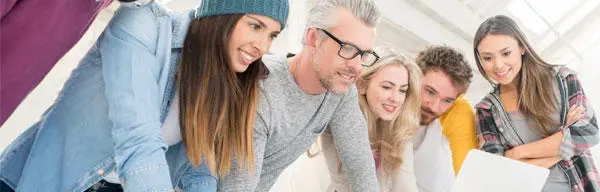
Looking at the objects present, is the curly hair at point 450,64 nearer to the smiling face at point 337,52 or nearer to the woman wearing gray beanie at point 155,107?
the smiling face at point 337,52

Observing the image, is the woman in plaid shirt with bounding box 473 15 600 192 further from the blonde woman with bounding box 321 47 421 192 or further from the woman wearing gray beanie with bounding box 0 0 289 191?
the woman wearing gray beanie with bounding box 0 0 289 191

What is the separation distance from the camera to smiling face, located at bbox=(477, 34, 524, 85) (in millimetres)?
1817

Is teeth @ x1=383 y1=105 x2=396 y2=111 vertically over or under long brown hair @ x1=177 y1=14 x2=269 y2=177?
under

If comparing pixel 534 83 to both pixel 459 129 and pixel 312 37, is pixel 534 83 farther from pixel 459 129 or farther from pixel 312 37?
pixel 312 37

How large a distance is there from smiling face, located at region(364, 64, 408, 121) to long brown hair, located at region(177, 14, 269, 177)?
81 cm

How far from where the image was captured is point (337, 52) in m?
1.46

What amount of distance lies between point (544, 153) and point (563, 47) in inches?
117

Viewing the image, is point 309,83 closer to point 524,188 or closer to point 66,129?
point 66,129

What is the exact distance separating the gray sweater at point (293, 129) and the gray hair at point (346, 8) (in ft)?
0.58

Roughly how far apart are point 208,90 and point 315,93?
49 cm

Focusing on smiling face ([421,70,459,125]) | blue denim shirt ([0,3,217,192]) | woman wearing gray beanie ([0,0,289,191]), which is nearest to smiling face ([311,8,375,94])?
woman wearing gray beanie ([0,0,289,191])

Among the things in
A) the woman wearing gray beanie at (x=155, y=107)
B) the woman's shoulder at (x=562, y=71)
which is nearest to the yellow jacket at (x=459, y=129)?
the woman's shoulder at (x=562, y=71)

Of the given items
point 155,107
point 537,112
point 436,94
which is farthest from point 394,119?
point 155,107

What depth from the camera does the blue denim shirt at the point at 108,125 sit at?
2.85 feet
